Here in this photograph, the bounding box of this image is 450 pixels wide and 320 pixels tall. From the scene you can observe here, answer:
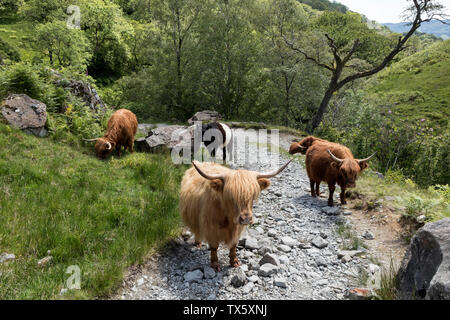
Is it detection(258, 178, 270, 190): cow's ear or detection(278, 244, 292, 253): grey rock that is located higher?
detection(258, 178, 270, 190): cow's ear

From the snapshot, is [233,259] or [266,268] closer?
[266,268]

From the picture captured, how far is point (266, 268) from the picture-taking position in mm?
4305

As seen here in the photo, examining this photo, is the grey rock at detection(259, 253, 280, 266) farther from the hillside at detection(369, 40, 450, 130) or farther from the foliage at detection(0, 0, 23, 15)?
the foliage at detection(0, 0, 23, 15)

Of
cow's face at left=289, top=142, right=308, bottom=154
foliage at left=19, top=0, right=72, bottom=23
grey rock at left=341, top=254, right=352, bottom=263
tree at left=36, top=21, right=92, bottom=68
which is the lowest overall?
grey rock at left=341, top=254, right=352, bottom=263

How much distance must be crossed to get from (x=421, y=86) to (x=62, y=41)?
51.2 m

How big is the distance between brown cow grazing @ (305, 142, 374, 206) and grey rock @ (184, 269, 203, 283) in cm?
415

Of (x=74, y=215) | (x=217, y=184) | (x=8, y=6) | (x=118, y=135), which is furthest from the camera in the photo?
(x=8, y=6)

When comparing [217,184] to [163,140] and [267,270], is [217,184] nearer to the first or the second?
[267,270]

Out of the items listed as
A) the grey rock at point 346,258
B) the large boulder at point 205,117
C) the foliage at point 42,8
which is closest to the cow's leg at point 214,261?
the grey rock at point 346,258

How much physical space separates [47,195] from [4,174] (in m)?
1.41

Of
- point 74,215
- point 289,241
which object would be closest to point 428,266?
point 289,241

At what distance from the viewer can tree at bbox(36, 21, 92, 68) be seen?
2384 centimetres

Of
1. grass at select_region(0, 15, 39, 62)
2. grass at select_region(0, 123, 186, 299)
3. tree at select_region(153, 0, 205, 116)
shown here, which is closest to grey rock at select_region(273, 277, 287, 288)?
grass at select_region(0, 123, 186, 299)

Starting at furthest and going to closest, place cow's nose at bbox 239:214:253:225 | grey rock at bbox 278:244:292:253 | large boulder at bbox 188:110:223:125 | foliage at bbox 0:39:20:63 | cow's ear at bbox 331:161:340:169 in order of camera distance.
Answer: foliage at bbox 0:39:20:63
large boulder at bbox 188:110:223:125
cow's ear at bbox 331:161:340:169
grey rock at bbox 278:244:292:253
cow's nose at bbox 239:214:253:225
